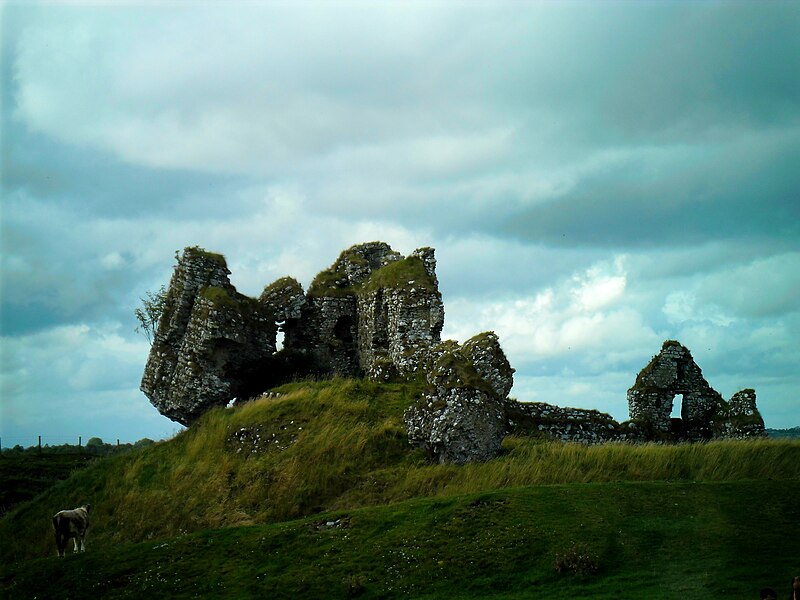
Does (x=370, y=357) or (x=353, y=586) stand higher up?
(x=370, y=357)

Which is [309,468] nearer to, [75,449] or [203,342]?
[203,342]

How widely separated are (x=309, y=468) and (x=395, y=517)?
737 cm

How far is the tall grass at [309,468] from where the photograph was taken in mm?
28844

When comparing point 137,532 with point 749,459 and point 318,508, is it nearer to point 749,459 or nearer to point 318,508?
point 318,508

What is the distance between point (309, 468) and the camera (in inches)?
1230

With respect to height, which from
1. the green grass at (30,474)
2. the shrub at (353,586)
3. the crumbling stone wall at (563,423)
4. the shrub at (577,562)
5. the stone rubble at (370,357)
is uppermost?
the stone rubble at (370,357)

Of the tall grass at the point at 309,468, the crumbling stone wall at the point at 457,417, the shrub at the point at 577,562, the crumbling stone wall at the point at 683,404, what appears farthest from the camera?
the crumbling stone wall at the point at 683,404

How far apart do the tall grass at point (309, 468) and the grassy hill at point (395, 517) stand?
73 millimetres

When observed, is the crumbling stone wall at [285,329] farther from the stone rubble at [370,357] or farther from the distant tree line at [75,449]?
the distant tree line at [75,449]

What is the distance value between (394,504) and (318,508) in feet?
14.2

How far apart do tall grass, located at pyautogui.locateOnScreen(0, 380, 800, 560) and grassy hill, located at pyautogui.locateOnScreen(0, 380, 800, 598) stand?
2.9 inches

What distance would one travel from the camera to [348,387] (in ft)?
118

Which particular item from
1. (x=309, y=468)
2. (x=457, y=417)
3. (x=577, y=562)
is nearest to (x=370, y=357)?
(x=309, y=468)

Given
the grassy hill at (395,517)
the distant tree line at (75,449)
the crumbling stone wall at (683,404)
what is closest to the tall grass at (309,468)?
the grassy hill at (395,517)
